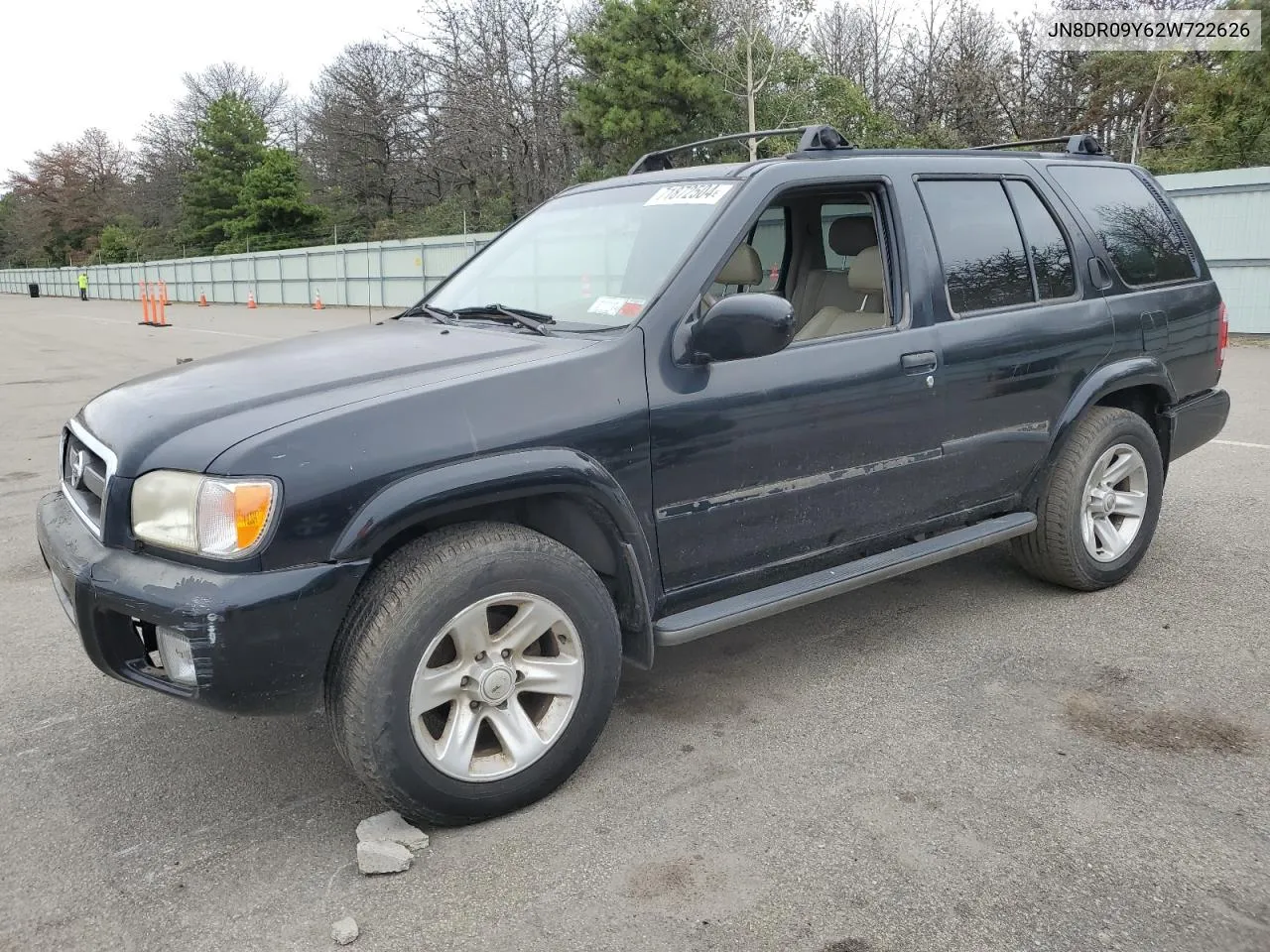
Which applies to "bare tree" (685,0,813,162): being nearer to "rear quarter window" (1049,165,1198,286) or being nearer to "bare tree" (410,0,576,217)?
"bare tree" (410,0,576,217)

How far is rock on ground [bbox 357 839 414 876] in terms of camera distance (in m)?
2.63

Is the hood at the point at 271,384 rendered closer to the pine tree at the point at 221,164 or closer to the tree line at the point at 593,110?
the tree line at the point at 593,110

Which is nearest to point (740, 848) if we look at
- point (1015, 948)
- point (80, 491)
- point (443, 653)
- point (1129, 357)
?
point (1015, 948)

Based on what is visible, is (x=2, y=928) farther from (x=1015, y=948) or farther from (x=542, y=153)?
(x=542, y=153)

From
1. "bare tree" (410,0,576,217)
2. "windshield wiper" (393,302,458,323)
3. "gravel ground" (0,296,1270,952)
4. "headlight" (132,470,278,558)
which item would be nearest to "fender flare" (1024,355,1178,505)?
"gravel ground" (0,296,1270,952)

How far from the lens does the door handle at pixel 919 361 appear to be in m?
3.63

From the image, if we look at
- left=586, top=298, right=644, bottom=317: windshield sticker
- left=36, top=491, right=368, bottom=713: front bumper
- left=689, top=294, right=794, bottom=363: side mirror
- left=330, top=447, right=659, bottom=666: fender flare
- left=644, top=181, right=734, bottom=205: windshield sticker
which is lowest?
left=36, top=491, right=368, bottom=713: front bumper

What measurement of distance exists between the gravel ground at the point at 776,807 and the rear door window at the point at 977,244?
1371 millimetres

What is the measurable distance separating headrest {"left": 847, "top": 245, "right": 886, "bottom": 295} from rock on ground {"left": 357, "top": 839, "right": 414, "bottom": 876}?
8.45ft

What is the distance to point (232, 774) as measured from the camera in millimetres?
3168

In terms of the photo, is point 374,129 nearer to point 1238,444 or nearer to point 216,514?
point 1238,444

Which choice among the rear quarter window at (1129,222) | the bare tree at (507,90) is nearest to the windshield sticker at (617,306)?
the rear quarter window at (1129,222)

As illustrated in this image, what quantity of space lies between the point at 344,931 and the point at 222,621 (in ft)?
2.58

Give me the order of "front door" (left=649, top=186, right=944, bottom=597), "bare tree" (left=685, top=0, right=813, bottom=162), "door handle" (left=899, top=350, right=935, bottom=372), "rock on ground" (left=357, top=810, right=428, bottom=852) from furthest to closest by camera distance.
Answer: "bare tree" (left=685, top=0, right=813, bottom=162) < "door handle" (left=899, top=350, right=935, bottom=372) < "front door" (left=649, top=186, right=944, bottom=597) < "rock on ground" (left=357, top=810, right=428, bottom=852)
